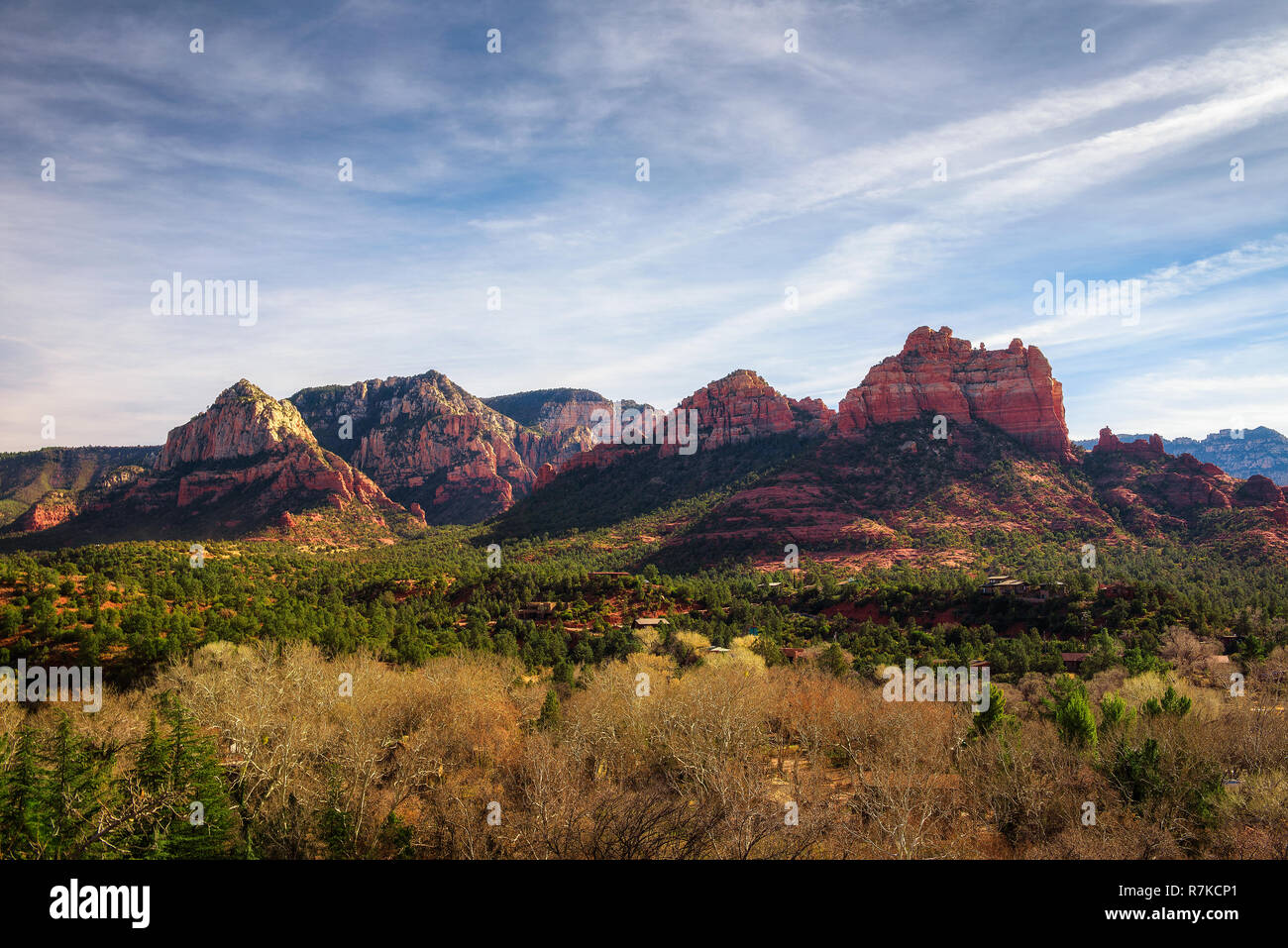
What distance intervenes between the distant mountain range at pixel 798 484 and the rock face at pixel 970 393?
0.98ft

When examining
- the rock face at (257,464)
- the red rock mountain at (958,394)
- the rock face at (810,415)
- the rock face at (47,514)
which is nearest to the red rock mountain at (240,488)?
the rock face at (257,464)

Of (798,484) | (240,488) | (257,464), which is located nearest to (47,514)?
(240,488)

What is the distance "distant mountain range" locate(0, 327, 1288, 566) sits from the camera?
9081 cm

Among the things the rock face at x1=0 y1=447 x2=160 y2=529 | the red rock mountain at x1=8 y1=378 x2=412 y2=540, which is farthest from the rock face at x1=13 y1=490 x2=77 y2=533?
the red rock mountain at x1=8 y1=378 x2=412 y2=540

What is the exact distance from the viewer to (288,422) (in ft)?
534

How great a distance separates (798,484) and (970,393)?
41156 mm

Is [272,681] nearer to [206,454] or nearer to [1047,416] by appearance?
[1047,416]

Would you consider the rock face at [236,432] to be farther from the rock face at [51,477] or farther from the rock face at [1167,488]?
the rock face at [1167,488]

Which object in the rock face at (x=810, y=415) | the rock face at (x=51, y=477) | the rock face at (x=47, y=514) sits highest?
the rock face at (x=810, y=415)

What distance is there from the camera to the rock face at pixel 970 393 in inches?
4491

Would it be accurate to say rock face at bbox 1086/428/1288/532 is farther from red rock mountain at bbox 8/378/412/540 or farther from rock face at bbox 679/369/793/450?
red rock mountain at bbox 8/378/412/540

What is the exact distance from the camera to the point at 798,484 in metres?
105

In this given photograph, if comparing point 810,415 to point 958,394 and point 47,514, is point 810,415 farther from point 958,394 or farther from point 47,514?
point 47,514

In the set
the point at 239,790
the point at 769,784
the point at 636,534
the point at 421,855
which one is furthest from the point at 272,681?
the point at 636,534
